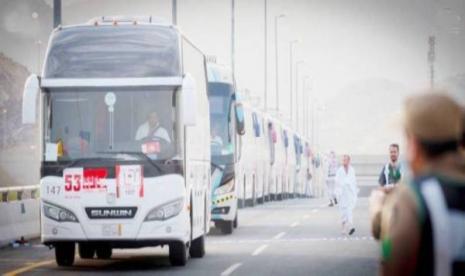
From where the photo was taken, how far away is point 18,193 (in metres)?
25.2

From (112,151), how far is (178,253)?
1811 millimetres

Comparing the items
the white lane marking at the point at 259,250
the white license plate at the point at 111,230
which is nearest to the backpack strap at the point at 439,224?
the white license plate at the point at 111,230

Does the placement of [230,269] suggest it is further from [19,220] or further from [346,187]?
[346,187]

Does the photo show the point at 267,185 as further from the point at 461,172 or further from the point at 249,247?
the point at 461,172

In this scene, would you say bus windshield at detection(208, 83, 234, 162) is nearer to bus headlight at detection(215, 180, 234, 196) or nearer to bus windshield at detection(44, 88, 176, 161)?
bus headlight at detection(215, 180, 234, 196)

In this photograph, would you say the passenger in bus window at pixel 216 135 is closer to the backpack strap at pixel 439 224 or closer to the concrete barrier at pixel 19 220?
the concrete barrier at pixel 19 220

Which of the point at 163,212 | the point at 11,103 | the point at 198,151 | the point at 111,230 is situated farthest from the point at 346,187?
the point at 11,103

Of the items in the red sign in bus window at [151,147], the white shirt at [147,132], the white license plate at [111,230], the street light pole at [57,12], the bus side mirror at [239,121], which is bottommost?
the white license plate at [111,230]

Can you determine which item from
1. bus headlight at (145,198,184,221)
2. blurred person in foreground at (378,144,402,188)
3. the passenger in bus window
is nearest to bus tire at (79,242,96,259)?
bus headlight at (145,198,184,221)

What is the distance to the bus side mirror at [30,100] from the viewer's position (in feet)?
53.1

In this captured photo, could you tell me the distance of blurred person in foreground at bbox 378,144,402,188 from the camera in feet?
64.0

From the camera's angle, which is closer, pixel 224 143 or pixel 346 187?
pixel 346 187

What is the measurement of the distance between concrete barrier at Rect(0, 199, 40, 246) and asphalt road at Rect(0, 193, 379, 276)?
0.48 metres

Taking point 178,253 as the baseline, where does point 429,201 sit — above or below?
above
